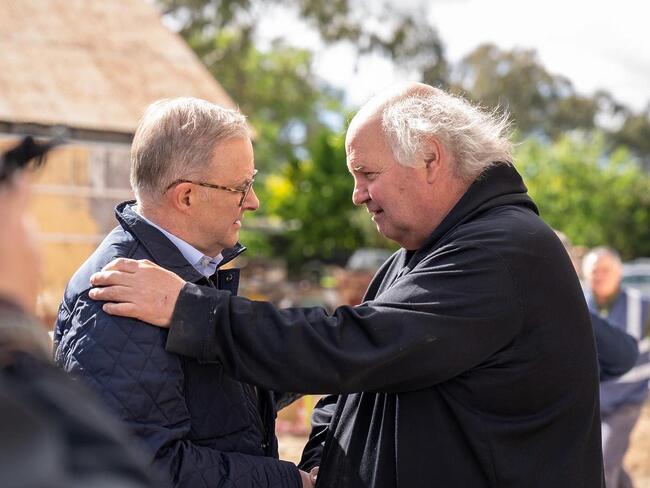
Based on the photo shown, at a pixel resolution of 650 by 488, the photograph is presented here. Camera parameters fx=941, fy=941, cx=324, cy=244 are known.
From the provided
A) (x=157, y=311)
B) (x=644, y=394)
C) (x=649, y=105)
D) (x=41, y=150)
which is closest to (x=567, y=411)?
(x=157, y=311)

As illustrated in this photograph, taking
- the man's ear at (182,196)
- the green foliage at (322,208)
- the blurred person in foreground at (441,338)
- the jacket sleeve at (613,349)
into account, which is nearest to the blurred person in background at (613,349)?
the jacket sleeve at (613,349)

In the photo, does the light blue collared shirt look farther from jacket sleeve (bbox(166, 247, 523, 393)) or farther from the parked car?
the parked car

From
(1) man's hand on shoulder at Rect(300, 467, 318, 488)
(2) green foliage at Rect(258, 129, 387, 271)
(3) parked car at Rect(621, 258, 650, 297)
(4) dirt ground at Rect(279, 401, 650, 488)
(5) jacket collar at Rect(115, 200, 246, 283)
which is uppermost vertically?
(5) jacket collar at Rect(115, 200, 246, 283)

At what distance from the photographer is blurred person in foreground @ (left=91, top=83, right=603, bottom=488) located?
227 centimetres

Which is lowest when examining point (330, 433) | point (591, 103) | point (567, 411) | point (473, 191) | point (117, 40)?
point (591, 103)

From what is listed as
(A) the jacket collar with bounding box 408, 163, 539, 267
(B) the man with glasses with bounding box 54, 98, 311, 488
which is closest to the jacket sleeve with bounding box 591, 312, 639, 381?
(A) the jacket collar with bounding box 408, 163, 539, 267

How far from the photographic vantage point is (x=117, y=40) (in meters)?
11.9

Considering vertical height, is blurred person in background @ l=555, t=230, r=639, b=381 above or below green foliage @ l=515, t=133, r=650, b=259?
above

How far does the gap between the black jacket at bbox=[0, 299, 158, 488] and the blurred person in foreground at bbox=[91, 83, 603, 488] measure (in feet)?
3.55

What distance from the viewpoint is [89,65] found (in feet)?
37.0

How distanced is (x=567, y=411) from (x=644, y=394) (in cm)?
395

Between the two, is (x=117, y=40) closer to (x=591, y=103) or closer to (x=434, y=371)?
(x=434, y=371)

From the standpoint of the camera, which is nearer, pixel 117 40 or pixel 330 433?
pixel 330 433

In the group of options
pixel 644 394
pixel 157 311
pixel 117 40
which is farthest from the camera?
pixel 117 40
